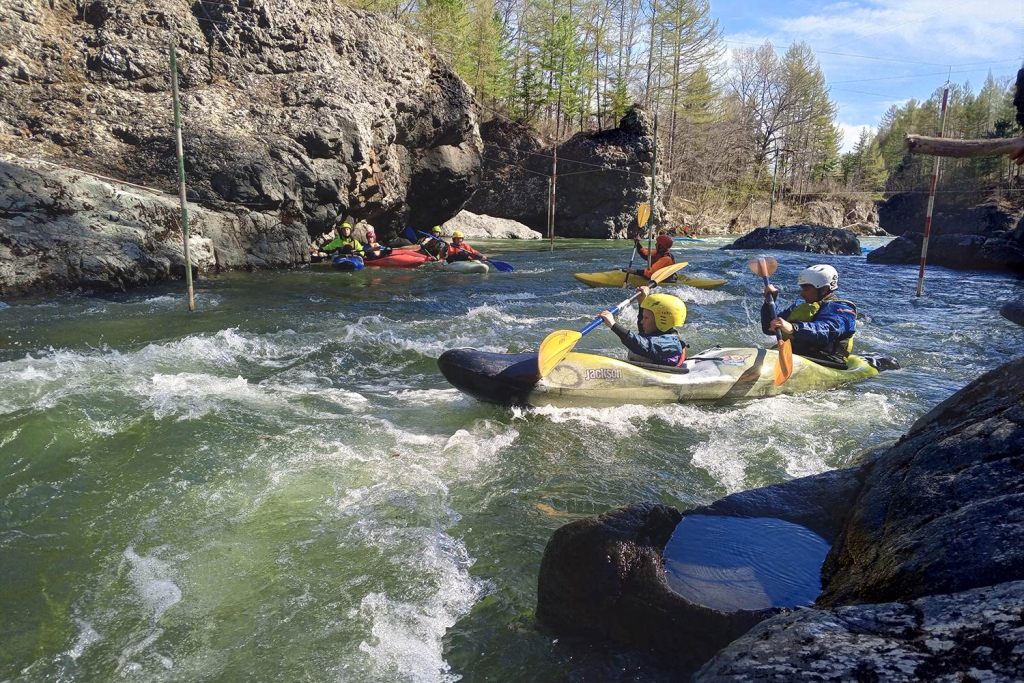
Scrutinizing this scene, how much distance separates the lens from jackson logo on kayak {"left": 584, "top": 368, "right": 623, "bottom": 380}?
18.0 ft

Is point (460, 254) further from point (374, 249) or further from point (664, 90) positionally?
point (664, 90)

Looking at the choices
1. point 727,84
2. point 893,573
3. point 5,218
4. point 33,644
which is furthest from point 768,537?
point 727,84

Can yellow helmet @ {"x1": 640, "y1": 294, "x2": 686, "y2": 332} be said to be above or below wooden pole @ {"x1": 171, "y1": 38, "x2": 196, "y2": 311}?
below

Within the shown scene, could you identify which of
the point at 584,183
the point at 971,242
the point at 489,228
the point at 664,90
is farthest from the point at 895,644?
the point at 664,90

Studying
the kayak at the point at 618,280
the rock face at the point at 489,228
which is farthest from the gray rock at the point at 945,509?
the rock face at the point at 489,228

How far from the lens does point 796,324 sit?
6.48m

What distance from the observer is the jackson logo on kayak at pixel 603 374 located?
547 cm

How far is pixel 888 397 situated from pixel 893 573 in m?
4.80

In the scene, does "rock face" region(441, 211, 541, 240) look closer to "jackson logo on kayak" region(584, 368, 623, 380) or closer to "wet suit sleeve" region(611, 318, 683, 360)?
"wet suit sleeve" region(611, 318, 683, 360)

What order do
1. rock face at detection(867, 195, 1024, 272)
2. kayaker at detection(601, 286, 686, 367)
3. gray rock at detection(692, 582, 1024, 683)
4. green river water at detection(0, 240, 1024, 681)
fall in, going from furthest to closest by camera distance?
rock face at detection(867, 195, 1024, 272) < kayaker at detection(601, 286, 686, 367) < green river water at detection(0, 240, 1024, 681) < gray rock at detection(692, 582, 1024, 683)

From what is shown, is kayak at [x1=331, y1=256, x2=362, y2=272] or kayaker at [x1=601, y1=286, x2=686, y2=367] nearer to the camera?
kayaker at [x1=601, y1=286, x2=686, y2=367]

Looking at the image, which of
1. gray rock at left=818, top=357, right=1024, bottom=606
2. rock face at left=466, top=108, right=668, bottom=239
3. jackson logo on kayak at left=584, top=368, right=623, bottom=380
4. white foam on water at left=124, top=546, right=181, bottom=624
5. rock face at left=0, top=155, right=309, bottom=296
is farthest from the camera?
rock face at left=466, top=108, right=668, bottom=239

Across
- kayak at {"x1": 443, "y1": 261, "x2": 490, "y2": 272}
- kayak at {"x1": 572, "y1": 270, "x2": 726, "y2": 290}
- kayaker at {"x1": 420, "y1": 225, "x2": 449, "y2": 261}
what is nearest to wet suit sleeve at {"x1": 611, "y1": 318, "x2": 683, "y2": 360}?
kayak at {"x1": 572, "y1": 270, "x2": 726, "y2": 290}

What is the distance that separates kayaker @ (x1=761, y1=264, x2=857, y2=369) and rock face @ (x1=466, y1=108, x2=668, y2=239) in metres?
21.6
